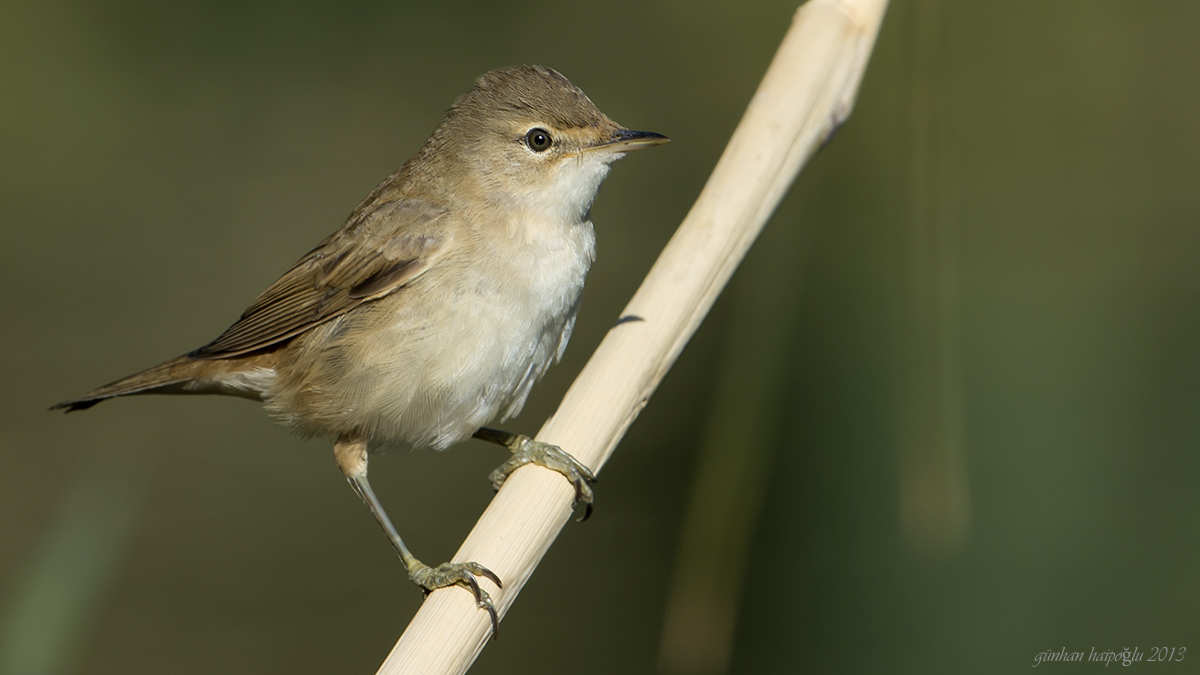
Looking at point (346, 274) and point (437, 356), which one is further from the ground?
point (346, 274)

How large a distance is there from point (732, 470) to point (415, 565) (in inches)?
37.9

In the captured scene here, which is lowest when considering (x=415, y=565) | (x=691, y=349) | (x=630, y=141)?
(x=415, y=565)

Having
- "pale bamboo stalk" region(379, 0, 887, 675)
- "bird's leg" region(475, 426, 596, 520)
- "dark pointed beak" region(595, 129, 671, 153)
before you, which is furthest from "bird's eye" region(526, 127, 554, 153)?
"bird's leg" region(475, 426, 596, 520)

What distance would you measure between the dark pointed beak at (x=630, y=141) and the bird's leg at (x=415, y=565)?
0.90 m

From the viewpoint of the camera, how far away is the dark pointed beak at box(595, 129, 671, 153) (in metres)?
1.93

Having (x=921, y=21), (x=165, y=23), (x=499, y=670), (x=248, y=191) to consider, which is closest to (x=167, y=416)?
(x=248, y=191)

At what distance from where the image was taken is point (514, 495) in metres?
1.45

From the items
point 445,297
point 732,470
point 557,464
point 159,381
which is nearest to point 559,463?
point 557,464

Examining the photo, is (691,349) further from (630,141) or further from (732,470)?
(732,470)

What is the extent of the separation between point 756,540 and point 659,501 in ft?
4.15

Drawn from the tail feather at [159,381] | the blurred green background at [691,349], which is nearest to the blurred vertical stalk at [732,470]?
the blurred green background at [691,349]

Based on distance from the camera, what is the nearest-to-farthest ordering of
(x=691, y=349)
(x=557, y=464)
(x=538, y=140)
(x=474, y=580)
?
(x=474, y=580), (x=557, y=464), (x=538, y=140), (x=691, y=349)

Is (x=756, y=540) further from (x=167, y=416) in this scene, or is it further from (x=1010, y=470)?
(x=167, y=416)

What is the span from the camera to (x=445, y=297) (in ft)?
6.20
